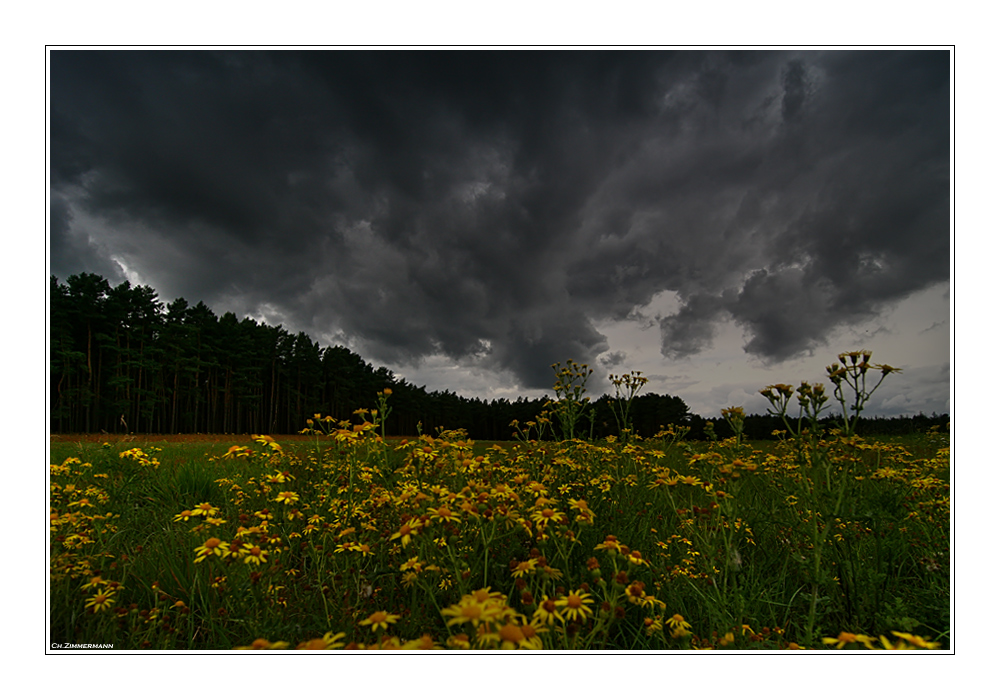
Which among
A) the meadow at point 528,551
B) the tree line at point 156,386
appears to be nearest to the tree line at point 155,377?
the tree line at point 156,386

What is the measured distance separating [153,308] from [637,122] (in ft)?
16.4

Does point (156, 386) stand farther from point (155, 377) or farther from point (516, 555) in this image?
point (516, 555)

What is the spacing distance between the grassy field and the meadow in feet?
0.06

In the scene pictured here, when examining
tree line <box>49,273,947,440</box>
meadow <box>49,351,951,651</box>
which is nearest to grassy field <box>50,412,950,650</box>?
meadow <box>49,351,951,651</box>

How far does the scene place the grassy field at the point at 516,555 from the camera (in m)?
1.60

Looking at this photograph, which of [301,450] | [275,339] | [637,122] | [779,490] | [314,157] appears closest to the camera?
[637,122]

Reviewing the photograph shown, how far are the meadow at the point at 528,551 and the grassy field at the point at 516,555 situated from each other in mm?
17

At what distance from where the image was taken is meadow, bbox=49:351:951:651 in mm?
1609

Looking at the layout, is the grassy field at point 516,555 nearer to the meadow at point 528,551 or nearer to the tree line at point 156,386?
the meadow at point 528,551

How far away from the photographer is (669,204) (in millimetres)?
2727

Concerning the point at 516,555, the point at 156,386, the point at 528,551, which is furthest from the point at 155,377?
the point at 528,551

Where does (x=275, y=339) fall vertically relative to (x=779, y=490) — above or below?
above
